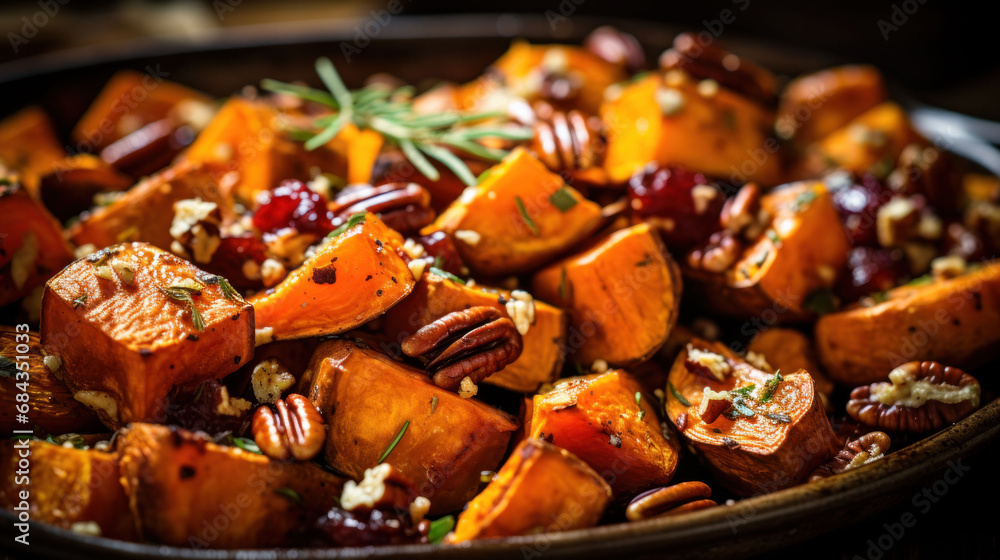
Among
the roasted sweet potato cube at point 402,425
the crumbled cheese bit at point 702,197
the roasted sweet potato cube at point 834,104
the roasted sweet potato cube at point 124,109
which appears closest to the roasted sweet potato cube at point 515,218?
the crumbled cheese bit at point 702,197

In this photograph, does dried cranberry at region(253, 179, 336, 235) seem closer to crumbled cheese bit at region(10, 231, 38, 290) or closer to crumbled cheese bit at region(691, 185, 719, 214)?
crumbled cheese bit at region(10, 231, 38, 290)

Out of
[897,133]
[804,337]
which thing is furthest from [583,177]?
[897,133]

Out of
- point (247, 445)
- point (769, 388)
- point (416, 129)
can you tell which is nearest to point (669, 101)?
point (416, 129)

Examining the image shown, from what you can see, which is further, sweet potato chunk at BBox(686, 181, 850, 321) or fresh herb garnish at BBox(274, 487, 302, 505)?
sweet potato chunk at BBox(686, 181, 850, 321)

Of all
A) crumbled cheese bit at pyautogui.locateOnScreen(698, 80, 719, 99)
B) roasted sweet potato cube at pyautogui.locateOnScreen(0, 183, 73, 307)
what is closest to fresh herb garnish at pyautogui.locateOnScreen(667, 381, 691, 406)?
crumbled cheese bit at pyautogui.locateOnScreen(698, 80, 719, 99)

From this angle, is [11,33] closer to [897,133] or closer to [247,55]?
[247,55]
